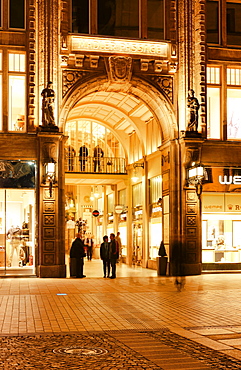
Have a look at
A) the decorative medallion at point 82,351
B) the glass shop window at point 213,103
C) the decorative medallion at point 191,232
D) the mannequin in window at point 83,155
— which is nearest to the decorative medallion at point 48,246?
the decorative medallion at point 191,232

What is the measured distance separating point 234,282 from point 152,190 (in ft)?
30.3

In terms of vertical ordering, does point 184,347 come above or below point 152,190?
below

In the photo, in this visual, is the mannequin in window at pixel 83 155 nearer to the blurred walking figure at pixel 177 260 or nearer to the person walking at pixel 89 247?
the person walking at pixel 89 247

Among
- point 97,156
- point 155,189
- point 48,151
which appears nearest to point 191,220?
point 155,189

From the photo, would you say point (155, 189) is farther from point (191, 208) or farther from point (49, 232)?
point (49, 232)

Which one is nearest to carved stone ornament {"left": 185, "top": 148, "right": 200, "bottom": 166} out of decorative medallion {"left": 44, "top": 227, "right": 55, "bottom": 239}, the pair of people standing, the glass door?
the pair of people standing

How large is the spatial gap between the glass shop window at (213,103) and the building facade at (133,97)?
1.6 inches

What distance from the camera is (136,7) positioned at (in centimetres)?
2505

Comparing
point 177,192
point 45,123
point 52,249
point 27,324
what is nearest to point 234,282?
point 177,192

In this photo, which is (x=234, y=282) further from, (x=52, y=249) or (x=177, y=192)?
(x=52, y=249)

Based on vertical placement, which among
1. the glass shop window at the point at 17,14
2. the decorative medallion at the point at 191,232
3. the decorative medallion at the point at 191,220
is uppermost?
the glass shop window at the point at 17,14

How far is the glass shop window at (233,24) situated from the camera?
2602 cm

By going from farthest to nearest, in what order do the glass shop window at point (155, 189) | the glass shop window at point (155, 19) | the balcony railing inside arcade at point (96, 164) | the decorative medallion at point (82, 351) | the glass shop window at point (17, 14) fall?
the balcony railing inside arcade at point (96, 164)
the glass shop window at point (155, 189)
the glass shop window at point (155, 19)
the glass shop window at point (17, 14)
the decorative medallion at point (82, 351)

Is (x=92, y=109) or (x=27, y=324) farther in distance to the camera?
(x=92, y=109)
